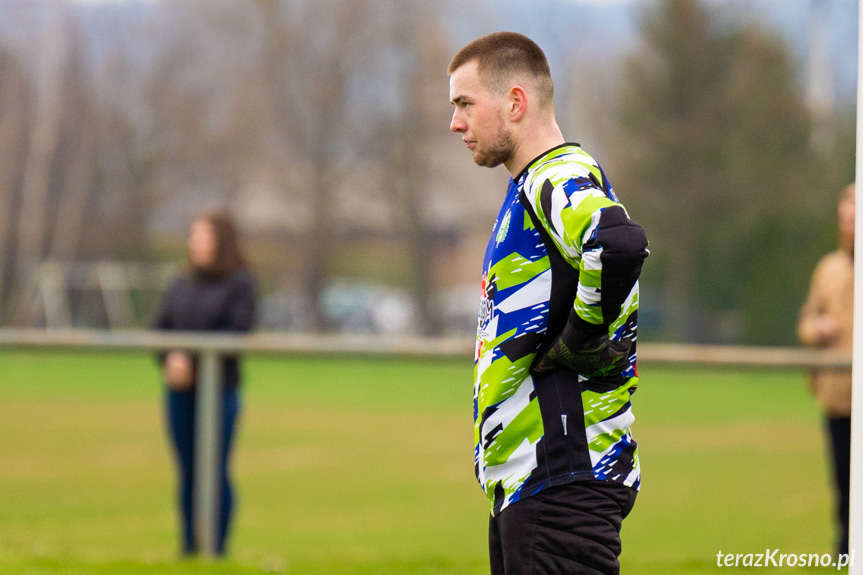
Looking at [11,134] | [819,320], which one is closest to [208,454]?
[819,320]

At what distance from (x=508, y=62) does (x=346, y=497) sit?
4.94m

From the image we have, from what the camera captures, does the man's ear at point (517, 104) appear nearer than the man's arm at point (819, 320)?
Yes

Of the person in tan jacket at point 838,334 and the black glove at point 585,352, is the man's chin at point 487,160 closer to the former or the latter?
the black glove at point 585,352

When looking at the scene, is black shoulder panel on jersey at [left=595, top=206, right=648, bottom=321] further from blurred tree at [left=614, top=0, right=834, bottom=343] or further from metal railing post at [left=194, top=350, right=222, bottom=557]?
blurred tree at [left=614, top=0, right=834, bottom=343]

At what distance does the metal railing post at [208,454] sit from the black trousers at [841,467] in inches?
129

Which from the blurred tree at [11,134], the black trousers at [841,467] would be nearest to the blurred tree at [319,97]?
the blurred tree at [11,134]

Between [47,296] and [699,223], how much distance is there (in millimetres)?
25514

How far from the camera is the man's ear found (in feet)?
9.16

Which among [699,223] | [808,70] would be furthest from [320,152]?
[808,70]

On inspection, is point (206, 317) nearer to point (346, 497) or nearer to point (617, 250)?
point (346, 497)

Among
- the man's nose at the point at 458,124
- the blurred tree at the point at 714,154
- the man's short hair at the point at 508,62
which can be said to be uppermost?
the blurred tree at the point at 714,154

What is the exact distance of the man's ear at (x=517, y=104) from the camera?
279 cm

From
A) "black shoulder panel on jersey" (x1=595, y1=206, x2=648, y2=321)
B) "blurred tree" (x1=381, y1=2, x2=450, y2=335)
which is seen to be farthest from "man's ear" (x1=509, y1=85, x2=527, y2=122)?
"blurred tree" (x1=381, y1=2, x2=450, y2=335)

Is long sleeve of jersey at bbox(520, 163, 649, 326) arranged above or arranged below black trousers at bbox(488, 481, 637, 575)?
above
